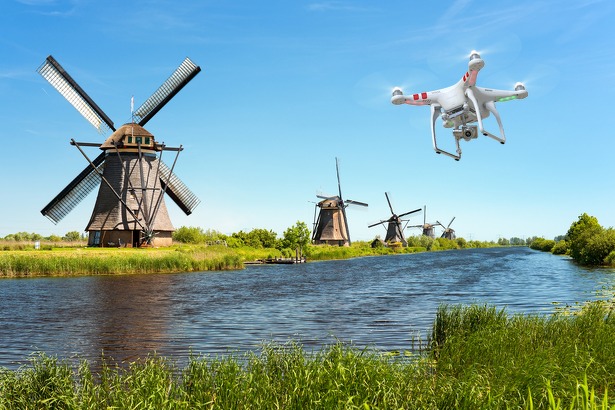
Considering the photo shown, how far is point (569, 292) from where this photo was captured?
86.6 ft

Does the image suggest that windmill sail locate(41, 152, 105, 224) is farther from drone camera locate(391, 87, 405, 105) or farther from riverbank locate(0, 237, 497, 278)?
drone camera locate(391, 87, 405, 105)

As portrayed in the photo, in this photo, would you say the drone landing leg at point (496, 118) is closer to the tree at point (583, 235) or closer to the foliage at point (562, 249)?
the tree at point (583, 235)

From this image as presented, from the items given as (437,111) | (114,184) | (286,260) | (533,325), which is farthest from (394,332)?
(286,260)

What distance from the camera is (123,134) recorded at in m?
45.2

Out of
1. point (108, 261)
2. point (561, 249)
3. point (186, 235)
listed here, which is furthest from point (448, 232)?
point (108, 261)

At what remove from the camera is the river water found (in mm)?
14242

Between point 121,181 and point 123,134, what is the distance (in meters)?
3.81

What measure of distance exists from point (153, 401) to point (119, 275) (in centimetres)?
3208

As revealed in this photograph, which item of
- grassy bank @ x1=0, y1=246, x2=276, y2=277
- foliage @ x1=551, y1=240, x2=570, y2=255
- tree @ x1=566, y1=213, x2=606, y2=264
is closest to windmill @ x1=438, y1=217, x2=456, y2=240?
foliage @ x1=551, y1=240, x2=570, y2=255

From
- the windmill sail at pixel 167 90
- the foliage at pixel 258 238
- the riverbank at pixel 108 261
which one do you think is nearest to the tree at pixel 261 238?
the foliage at pixel 258 238

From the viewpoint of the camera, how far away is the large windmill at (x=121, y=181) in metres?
44.6

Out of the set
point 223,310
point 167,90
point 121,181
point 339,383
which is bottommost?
point 223,310

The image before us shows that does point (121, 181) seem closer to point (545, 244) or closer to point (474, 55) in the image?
point (474, 55)

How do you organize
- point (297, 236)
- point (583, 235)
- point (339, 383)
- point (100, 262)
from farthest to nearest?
point (297, 236) → point (583, 235) → point (100, 262) → point (339, 383)
